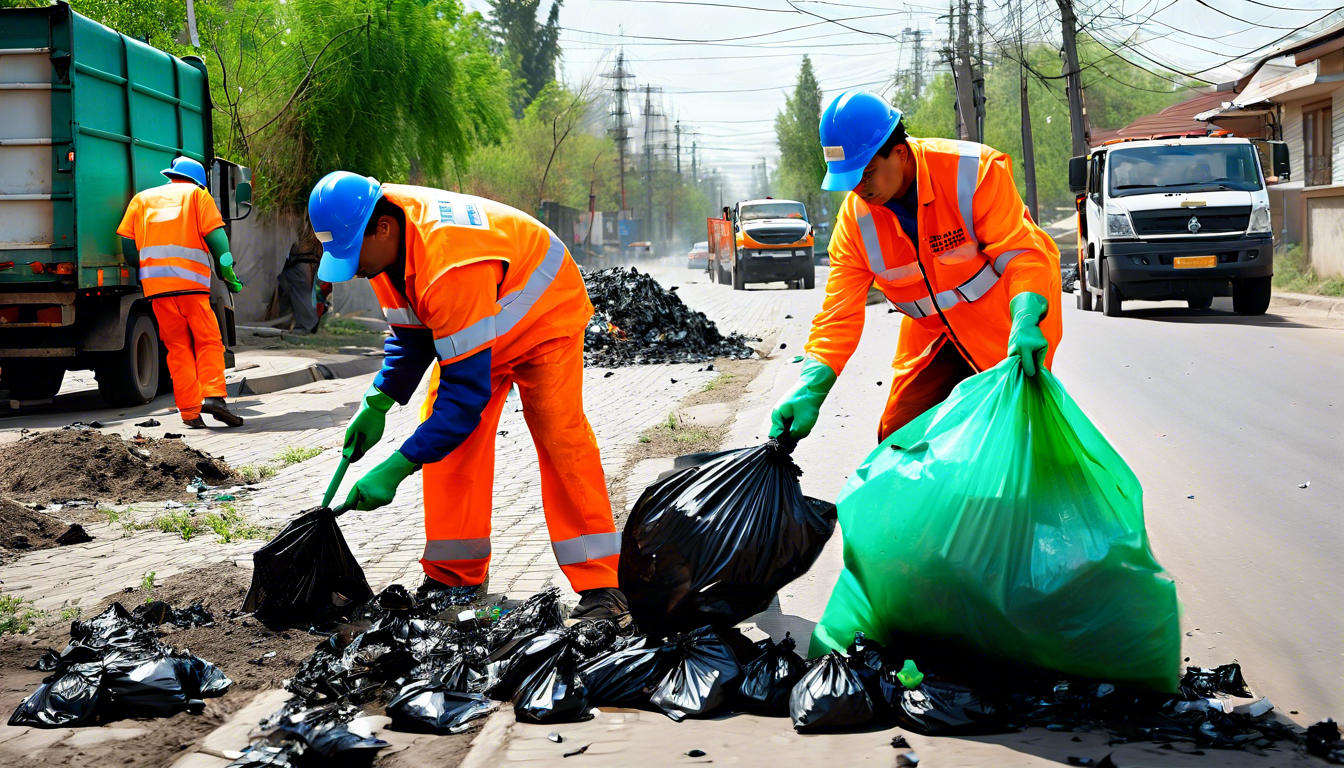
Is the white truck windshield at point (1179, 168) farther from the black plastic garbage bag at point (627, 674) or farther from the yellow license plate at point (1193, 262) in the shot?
the black plastic garbage bag at point (627, 674)

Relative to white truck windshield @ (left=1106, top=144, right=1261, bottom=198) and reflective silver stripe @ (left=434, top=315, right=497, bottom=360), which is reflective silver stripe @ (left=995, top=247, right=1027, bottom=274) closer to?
reflective silver stripe @ (left=434, top=315, right=497, bottom=360)

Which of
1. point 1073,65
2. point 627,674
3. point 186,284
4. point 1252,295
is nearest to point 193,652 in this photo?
point 627,674

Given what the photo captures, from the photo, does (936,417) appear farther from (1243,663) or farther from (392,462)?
(392,462)

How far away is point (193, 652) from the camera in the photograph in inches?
138

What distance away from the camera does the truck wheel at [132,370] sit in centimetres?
1006

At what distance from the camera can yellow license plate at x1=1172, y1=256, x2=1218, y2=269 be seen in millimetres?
13875

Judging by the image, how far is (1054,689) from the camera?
2.89 meters

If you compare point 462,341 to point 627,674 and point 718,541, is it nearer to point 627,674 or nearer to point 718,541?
point 718,541

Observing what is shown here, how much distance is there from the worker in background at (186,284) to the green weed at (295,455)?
1.38 m

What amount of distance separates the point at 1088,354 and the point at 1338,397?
2897mm

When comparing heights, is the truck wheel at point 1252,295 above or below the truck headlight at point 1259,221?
below

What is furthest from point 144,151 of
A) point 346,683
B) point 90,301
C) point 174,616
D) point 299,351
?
point 346,683

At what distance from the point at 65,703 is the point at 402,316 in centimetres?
160

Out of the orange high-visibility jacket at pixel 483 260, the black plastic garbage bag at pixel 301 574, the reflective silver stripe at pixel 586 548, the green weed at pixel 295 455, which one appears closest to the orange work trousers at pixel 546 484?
the reflective silver stripe at pixel 586 548
